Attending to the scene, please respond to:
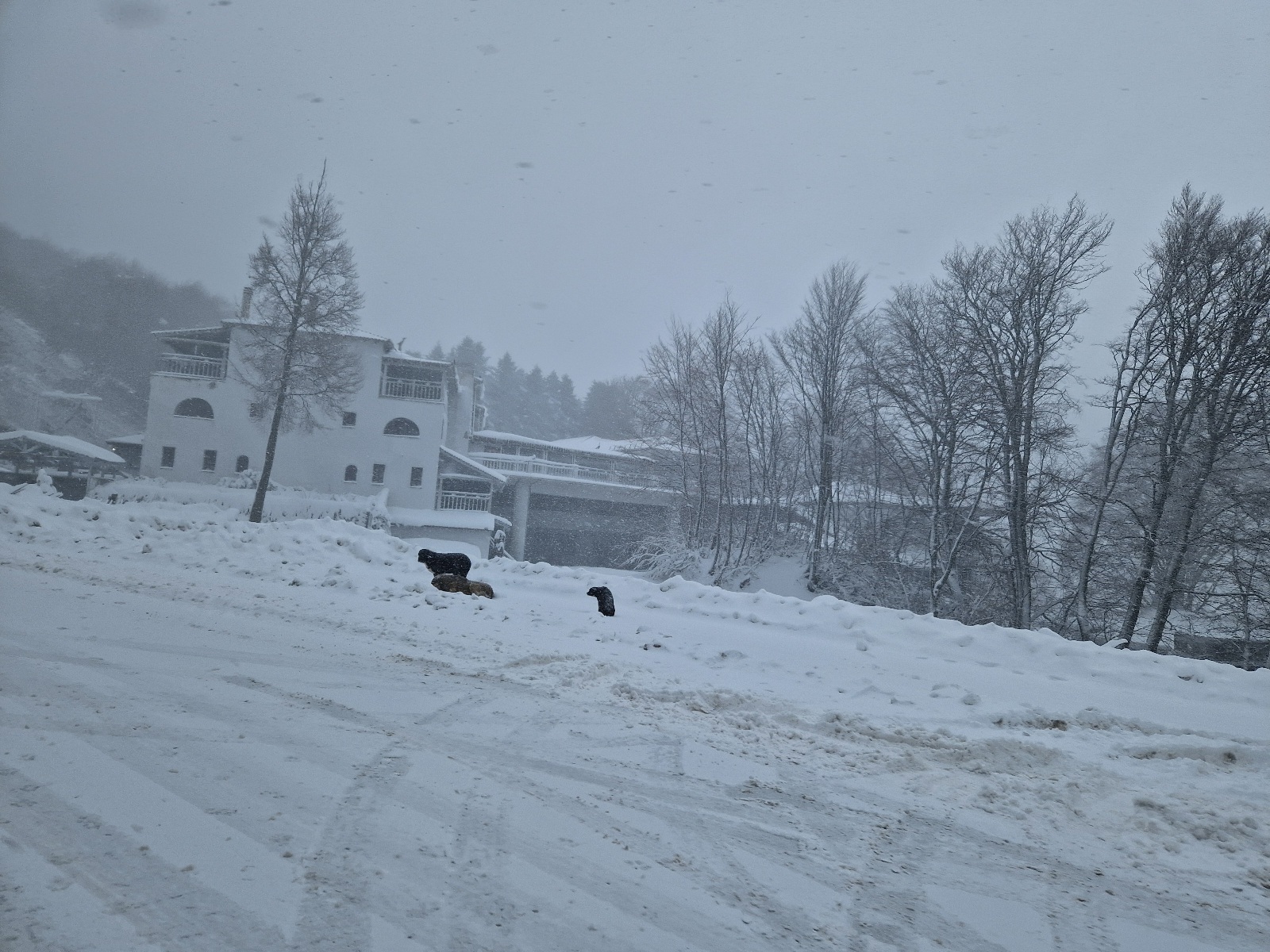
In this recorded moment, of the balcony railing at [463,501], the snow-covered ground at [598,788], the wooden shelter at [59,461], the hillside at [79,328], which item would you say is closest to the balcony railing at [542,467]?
the balcony railing at [463,501]

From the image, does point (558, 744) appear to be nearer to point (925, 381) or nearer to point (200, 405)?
point (925, 381)

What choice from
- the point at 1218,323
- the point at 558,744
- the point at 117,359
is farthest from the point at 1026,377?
the point at 117,359

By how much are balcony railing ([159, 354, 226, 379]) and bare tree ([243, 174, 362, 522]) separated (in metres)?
2.70

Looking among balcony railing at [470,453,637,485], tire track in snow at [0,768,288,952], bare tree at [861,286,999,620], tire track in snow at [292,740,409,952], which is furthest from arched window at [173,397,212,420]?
tire track in snow at [292,740,409,952]

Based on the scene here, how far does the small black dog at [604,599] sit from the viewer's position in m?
8.72

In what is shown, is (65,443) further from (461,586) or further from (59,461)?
(461,586)

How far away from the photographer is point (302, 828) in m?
2.74

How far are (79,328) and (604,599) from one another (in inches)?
588

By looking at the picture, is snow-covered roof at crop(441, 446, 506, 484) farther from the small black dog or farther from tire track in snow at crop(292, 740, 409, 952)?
tire track in snow at crop(292, 740, 409, 952)

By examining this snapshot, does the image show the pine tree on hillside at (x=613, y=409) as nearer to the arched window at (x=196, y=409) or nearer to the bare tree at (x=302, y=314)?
the bare tree at (x=302, y=314)

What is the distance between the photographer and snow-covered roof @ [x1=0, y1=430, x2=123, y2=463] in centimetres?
1227

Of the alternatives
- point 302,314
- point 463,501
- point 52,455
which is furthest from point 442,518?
point 52,455

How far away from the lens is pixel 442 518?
2622 cm

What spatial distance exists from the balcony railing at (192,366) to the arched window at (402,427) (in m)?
6.19
